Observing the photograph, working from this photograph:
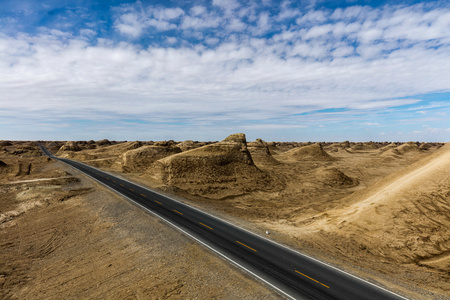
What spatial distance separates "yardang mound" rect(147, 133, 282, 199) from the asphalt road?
698 inches

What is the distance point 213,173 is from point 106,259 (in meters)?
31.8

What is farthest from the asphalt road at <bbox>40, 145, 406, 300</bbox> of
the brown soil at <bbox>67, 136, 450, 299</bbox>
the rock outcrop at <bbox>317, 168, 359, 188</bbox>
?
the rock outcrop at <bbox>317, 168, 359, 188</bbox>

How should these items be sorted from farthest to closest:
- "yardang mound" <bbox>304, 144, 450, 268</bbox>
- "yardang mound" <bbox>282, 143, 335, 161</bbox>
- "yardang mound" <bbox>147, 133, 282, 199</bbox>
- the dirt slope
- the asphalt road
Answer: "yardang mound" <bbox>282, 143, 335, 161</bbox> < "yardang mound" <bbox>147, 133, 282, 199</bbox> < "yardang mound" <bbox>304, 144, 450, 268</bbox> < the dirt slope < the asphalt road

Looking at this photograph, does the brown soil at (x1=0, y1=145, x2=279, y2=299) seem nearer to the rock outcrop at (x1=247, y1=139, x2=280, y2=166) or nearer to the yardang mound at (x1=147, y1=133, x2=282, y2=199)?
the yardang mound at (x1=147, y1=133, x2=282, y2=199)

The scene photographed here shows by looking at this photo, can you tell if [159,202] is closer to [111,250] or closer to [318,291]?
[111,250]

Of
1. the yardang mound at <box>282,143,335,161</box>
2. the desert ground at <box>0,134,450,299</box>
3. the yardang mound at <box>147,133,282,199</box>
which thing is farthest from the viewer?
the yardang mound at <box>282,143,335,161</box>

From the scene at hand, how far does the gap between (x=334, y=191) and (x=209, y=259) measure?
40.9 meters

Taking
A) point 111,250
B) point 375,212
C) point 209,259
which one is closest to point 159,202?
point 111,250

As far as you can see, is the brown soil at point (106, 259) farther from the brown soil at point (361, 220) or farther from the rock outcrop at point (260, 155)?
the rock outcrop at point (260, 155)

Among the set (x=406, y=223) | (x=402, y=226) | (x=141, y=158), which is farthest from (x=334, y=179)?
(x=141, y=158)

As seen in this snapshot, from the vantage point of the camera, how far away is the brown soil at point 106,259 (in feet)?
48.8

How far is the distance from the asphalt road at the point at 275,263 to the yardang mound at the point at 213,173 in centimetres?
1772

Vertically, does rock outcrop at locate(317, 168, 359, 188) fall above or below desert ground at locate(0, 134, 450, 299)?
above

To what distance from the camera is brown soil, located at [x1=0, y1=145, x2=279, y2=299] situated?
14875mm
